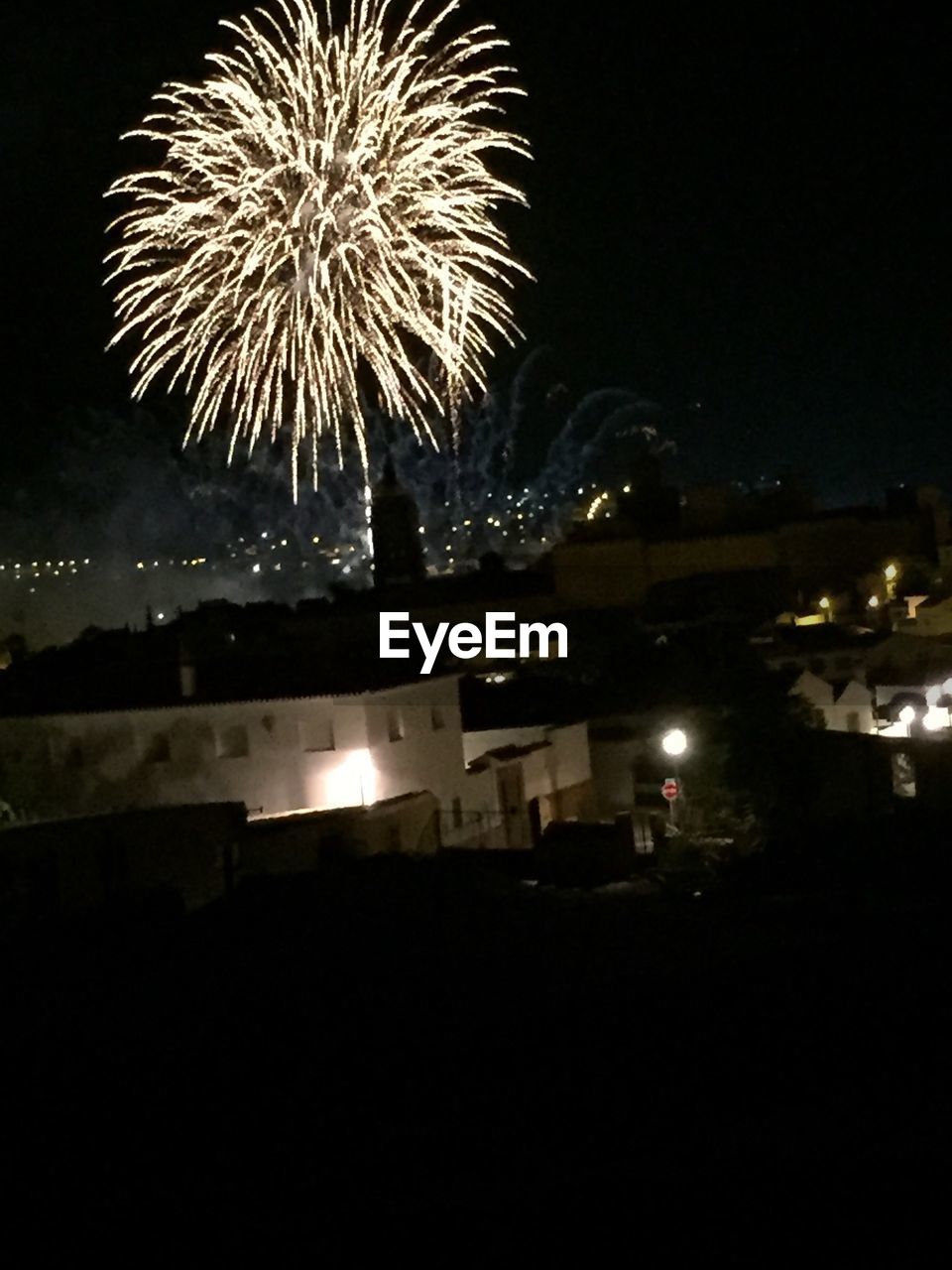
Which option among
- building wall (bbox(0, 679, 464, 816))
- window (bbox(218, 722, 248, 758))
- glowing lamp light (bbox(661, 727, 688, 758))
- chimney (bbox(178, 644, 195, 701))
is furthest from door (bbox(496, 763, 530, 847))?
chimney (bbox(178, 644, 195, 701))

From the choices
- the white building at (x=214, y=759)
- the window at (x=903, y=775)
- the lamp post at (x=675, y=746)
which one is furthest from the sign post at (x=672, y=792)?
the window at (x=903, y=775)

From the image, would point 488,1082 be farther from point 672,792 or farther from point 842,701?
point 842,701

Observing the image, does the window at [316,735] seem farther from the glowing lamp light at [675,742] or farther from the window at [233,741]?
the glowing lamp light at [675,742]

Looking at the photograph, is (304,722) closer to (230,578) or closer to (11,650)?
(11,650)

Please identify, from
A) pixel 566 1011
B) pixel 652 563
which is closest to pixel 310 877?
pixel 566 1011

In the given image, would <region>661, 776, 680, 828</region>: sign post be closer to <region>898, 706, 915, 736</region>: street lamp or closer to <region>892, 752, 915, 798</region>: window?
<region>892, 752, 915, 798</region>: window
